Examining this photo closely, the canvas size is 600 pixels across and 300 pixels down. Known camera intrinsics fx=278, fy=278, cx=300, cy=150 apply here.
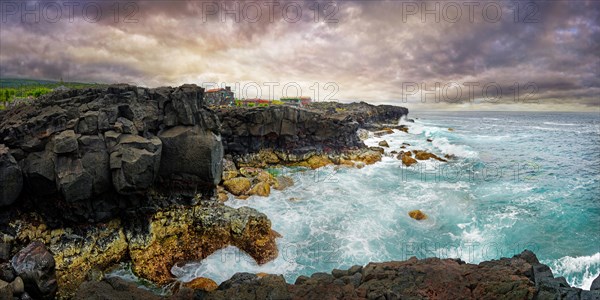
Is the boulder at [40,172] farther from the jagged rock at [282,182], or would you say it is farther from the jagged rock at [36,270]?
the jagged rock at [282,182]

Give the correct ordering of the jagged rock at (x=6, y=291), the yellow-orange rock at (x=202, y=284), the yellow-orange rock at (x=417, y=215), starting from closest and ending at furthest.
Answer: the jagged rock at (x=6, y=291), the yellow-orange rock at (x=202, y=284), the yellow-orange rock at (x=417, y=215)

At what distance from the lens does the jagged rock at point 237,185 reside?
26.7 metres

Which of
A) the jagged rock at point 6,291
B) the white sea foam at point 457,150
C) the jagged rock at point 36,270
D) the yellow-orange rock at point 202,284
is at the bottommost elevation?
the yellow-orange rock at point 202,284

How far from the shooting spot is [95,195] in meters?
15.7

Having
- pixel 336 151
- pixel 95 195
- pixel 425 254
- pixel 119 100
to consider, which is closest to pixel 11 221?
pixel 95 195

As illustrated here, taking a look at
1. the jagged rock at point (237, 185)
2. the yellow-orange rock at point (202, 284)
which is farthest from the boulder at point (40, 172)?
the jagged rock at point (237, 185)

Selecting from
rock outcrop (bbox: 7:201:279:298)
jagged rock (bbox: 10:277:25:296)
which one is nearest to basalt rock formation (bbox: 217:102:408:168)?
rock outcrop (bbox: 7:201:279:298)

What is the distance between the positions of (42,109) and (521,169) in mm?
48732

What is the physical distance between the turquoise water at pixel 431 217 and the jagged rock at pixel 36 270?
555 centimetres

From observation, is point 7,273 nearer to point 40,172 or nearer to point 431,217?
point 40,172

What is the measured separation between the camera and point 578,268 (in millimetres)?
15766

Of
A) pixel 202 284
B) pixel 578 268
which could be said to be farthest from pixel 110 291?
pixel 578 268

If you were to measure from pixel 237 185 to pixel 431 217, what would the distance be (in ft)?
57.5

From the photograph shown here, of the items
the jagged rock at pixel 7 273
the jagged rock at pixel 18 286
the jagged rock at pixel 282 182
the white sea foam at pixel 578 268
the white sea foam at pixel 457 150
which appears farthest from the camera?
the white sea foam at pixel 457 150
